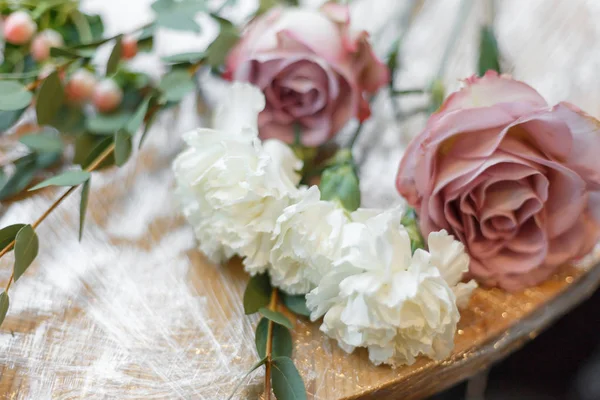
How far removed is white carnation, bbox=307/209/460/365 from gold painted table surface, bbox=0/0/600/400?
1.3 inches

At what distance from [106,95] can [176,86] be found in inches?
2.4

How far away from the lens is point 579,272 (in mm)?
405

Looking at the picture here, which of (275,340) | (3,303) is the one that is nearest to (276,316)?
(275,340)

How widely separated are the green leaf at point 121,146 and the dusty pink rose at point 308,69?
3.8 inches

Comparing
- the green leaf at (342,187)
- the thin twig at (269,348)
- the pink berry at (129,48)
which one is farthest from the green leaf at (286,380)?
the pink berry at (129,48)

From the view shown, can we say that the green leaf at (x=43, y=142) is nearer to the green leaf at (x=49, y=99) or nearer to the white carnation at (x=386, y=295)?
the green leaf at (x=49, y=99)

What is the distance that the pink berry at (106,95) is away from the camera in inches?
19.5

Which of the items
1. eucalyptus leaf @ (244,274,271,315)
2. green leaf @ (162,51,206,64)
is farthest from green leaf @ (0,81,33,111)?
eucalyptus leaf @ (244,274,271,315)

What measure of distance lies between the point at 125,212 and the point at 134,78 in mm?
146

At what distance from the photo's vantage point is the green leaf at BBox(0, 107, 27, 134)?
18.5 inches

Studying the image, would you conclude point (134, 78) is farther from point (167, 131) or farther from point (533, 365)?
point (533, 365)

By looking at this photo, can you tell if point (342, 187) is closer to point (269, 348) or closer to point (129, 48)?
point (269, 348)

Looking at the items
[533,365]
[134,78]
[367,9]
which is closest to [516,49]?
[367,9]

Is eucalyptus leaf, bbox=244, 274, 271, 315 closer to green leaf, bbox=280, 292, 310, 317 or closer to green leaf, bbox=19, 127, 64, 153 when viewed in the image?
green leaf, bbox=280, 292, 310, 317
